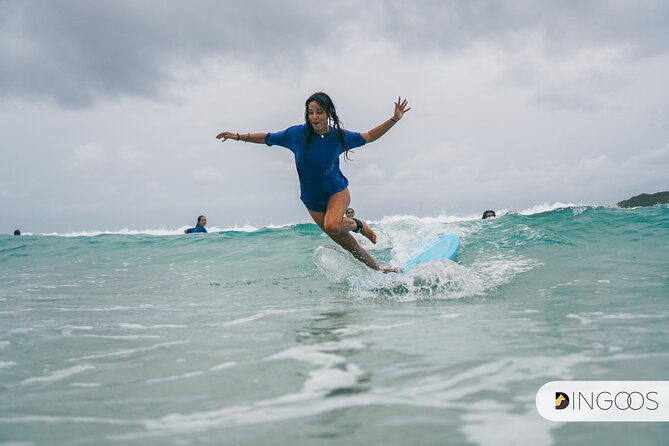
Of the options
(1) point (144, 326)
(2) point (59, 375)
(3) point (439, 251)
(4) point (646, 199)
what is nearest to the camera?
(2) point (59, 375)

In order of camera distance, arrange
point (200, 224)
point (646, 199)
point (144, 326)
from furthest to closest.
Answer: point (646, 199) < point (200, 224) < point (144, 326)

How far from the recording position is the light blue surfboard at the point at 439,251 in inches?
296

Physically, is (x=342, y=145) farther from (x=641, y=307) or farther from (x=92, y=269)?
(x=92, y=269)

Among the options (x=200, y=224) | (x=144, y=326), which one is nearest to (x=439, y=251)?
(x=144, y=326)

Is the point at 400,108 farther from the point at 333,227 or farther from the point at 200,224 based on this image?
the point at 200,224

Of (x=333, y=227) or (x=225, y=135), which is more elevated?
(x=225, y=135)

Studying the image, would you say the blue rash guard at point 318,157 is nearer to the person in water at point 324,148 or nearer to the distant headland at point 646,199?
the person in water at point 324,148

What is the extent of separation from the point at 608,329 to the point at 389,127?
355 cm

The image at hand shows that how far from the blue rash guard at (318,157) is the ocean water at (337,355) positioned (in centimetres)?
125

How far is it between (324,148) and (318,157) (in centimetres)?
13

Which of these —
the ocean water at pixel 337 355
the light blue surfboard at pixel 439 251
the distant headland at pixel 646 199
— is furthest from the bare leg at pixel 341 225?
the distant headland at pixel 646 199

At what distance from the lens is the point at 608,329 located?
3.33 m

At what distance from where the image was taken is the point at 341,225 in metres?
6.11

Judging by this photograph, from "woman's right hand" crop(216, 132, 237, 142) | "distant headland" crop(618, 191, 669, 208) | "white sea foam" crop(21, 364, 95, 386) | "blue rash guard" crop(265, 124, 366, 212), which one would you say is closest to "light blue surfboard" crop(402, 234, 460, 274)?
"blue rash guard" crop(265, 124, 366, 212)
